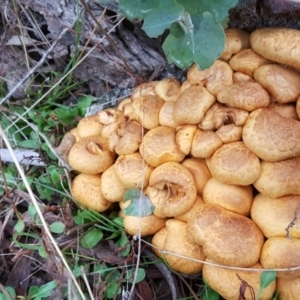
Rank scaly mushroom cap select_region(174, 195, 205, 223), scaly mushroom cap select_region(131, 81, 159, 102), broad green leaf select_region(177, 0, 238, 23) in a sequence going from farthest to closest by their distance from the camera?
scaly mushroom cap select_region(131, 81, 159, 102), scaly mushroom cap select_region(174, 195, 205, 223), broad green leaf select_region(177, 0, 238, 23)

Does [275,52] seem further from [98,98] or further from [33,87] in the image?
[33,87]

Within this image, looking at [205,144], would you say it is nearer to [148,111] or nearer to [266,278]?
[148,111]

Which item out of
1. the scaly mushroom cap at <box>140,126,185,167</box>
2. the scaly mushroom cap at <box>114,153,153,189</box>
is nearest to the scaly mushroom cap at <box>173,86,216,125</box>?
the scaly mushroom cap at <box>140,126,185,167</box>

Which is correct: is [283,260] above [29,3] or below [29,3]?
below

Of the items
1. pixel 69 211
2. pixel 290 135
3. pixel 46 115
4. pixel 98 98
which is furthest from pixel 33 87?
pixel 290 135

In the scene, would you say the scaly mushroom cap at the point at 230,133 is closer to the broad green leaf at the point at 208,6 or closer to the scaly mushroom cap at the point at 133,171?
the scaly mushroom cap at the point at 133,171

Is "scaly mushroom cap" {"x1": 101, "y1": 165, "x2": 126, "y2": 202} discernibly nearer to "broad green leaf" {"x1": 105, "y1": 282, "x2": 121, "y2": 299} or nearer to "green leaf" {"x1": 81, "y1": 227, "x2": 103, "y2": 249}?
"green leaf" {"x1": 81, "y1": 227, "x2": 103, "y2": 249}

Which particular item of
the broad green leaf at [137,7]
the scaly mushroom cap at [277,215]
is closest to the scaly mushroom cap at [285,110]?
the scaly mushroom cap at [277,215]
